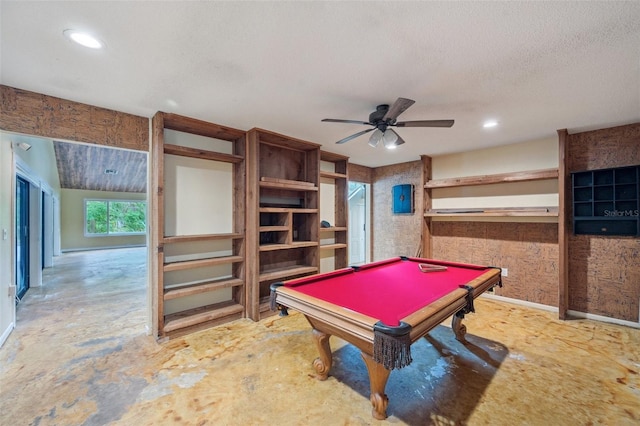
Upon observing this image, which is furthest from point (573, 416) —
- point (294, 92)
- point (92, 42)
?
point (92, 42)

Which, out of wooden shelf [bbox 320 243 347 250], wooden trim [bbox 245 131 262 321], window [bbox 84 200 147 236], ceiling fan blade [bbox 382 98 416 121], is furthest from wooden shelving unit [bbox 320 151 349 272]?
window [bbox 84 200 147 236]

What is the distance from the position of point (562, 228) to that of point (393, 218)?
2689 millimetres

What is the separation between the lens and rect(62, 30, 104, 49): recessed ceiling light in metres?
1.63

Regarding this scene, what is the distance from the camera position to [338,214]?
5152 mm

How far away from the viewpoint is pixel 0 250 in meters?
2.73

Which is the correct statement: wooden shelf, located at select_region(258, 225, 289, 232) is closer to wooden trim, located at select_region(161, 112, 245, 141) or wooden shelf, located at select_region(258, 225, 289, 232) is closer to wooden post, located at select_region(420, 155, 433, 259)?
wooden trim, located at select_region(161, 112, 245, 141)

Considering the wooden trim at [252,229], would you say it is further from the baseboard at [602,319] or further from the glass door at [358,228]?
the baseboard at [602,319]

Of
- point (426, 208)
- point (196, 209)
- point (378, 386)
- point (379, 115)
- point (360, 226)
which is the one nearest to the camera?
point (378, 386)

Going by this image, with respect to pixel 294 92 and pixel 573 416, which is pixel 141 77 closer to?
pixel 294 92

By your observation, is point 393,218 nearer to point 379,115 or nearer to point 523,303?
point 523,303

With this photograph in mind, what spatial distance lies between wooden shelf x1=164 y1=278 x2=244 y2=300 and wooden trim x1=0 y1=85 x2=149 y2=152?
5.34 feet

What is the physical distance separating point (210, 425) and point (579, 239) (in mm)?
4648

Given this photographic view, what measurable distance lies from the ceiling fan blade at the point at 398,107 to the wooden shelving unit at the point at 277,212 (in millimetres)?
1755

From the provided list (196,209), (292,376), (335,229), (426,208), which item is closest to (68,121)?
(196,209)
